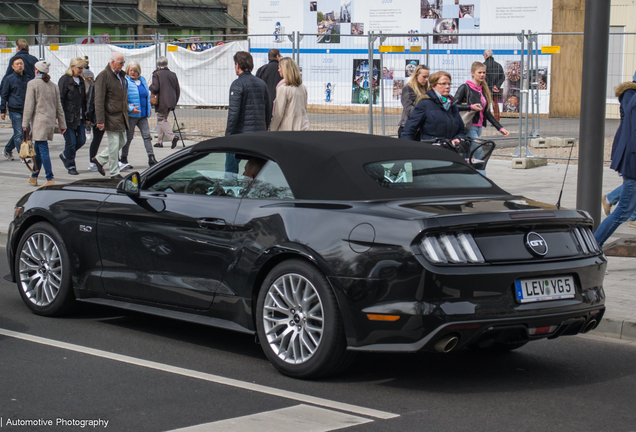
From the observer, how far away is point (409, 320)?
15.5ft

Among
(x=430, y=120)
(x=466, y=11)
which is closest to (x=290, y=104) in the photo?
(x=430, y=120)

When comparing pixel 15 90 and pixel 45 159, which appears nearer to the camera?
pixel 45 159

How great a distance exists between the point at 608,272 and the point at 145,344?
4467mm

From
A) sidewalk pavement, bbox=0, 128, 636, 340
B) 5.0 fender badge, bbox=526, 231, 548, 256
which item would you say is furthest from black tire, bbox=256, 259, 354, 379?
sidewalk pavement, bbox=0, 128, 636, 340

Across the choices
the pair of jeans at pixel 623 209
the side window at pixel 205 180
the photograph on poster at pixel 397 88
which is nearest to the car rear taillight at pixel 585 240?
the side window at pixel 205 180

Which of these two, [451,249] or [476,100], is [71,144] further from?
[451,249]

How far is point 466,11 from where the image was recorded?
27.5m

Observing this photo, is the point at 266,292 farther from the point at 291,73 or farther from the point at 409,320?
the point at 291,73

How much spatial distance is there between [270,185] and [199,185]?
0.63 m

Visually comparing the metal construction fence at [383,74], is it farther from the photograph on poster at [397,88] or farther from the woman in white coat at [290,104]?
the woman in white coat at [290,104]

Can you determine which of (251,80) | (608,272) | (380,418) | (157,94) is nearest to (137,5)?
(157,94)

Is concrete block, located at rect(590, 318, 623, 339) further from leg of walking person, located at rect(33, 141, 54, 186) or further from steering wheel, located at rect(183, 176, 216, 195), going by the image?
leg of walking person, located at rect(33, 141, 54, 186)

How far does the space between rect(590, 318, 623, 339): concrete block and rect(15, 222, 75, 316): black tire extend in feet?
12.7

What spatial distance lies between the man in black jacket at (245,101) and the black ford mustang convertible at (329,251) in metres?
4.29
